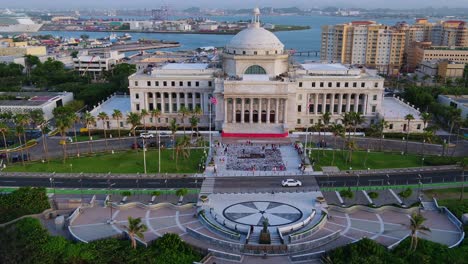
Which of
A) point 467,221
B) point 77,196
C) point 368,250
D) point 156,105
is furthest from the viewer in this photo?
point 156,105

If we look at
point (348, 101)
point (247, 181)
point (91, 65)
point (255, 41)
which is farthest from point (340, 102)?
point (91, 65)

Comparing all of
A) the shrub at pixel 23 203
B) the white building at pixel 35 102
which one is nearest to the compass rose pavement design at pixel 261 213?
the shrub at pixel 23 203

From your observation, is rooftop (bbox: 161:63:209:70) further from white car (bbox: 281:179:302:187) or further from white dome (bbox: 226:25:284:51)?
white car (bbox: 281:179:302:187)

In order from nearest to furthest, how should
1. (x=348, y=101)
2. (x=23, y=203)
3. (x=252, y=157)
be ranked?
(x=23, y=203), (x=252, y=157), (x=348, y=101)

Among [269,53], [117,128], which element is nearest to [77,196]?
[117,128]

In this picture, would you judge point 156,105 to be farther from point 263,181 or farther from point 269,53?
point 263,181

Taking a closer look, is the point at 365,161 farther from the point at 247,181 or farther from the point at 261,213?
the point at 261,213
